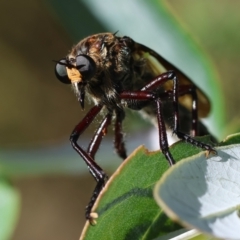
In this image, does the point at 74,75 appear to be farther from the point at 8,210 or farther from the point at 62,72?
the point at 8,210

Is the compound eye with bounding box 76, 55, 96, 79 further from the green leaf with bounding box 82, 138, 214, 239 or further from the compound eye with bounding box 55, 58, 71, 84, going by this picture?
the green leaf with bounding box 82, 138, 214, 239

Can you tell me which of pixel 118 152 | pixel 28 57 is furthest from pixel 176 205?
pixel 28 57

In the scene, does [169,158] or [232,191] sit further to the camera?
[169,158]

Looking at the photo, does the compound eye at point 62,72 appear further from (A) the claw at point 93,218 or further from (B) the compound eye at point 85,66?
(A) the claw at point 93,218

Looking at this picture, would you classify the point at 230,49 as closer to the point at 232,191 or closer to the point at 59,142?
the point at 59,142

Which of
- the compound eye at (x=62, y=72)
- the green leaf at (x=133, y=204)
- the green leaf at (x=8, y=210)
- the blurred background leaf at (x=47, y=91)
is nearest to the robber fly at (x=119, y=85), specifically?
the compound eye at (x=62, y=72)

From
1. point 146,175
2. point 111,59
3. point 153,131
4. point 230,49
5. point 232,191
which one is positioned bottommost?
point 230,49

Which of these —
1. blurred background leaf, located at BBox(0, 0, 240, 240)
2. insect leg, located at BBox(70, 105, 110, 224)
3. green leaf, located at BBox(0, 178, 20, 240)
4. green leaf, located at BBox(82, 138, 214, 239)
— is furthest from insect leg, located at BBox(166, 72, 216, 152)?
blurred background leaf, located at BBox(0, 0, 240, 240)
